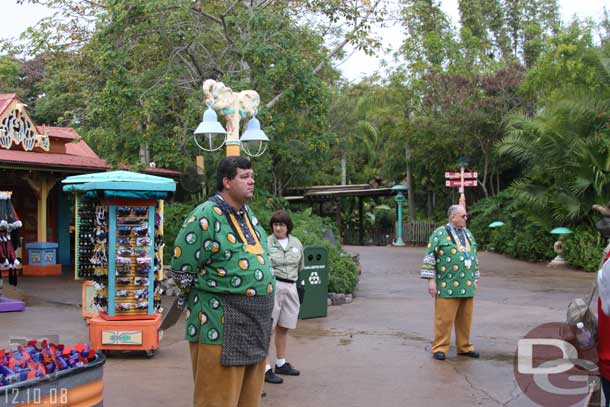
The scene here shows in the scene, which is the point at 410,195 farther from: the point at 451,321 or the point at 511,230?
the point at 451,321

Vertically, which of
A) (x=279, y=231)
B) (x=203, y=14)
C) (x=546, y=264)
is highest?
(x=203, y=14)

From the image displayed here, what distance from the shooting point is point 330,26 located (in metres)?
16.9

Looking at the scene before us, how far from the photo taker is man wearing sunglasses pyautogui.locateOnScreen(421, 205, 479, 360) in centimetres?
756

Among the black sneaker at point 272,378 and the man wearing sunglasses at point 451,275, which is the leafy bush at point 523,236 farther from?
the black sneaker at point 272,378

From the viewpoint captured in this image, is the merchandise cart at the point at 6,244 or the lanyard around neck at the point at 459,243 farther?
the merchandise cart at the point at 6,244

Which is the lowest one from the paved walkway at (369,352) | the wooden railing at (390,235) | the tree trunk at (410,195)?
the paved walkway at (369,352)

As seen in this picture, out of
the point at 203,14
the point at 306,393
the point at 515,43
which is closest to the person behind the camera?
the point at 306,393

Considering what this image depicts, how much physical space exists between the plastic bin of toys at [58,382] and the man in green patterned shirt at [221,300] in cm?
87

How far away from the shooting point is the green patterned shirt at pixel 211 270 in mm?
3900

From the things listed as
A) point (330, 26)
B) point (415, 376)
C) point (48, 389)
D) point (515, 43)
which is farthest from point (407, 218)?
point (48, 389)

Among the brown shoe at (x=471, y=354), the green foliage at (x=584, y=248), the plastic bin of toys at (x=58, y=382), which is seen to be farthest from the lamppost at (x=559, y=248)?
the plastic bin of toys at (x=58, y=382)

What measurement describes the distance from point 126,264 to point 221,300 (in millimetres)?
4317

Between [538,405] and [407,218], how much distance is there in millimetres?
28597

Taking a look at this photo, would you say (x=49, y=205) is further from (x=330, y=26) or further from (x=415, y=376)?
(x=415, y=376)
